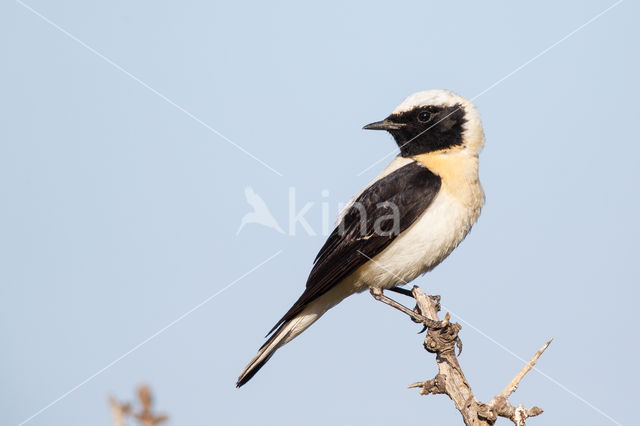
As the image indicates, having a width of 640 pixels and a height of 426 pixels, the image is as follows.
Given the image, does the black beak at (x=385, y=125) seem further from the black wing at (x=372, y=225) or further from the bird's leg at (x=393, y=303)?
the bird's leg at (x=393, y=303)

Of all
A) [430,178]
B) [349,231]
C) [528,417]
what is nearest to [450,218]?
[430,178]

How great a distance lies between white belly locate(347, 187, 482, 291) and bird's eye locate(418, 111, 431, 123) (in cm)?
Answer: 115

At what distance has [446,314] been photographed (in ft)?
20.9

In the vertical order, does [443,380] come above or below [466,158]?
below

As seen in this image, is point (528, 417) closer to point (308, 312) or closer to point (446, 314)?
point (446, 314)

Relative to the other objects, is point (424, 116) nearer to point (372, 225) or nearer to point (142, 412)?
point (372, 225)

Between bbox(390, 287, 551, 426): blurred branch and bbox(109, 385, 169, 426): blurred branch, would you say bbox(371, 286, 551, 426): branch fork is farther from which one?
bbox(109, 385, 169, 426): blurred branch

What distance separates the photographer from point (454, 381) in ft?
18.5

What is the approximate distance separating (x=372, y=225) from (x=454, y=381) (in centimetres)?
208

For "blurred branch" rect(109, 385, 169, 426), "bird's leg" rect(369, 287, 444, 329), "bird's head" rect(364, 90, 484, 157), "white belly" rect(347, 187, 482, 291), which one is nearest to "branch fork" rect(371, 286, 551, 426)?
"bird's leg" rect(369, 287, 444, 329)

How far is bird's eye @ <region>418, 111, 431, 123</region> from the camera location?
802 cm

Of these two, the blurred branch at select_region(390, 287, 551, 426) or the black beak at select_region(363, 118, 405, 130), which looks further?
the black beak at select_region(363, 118, 405, 130)

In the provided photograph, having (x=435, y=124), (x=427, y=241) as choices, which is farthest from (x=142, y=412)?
(x=435, y=124)

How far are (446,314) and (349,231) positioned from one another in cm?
151
